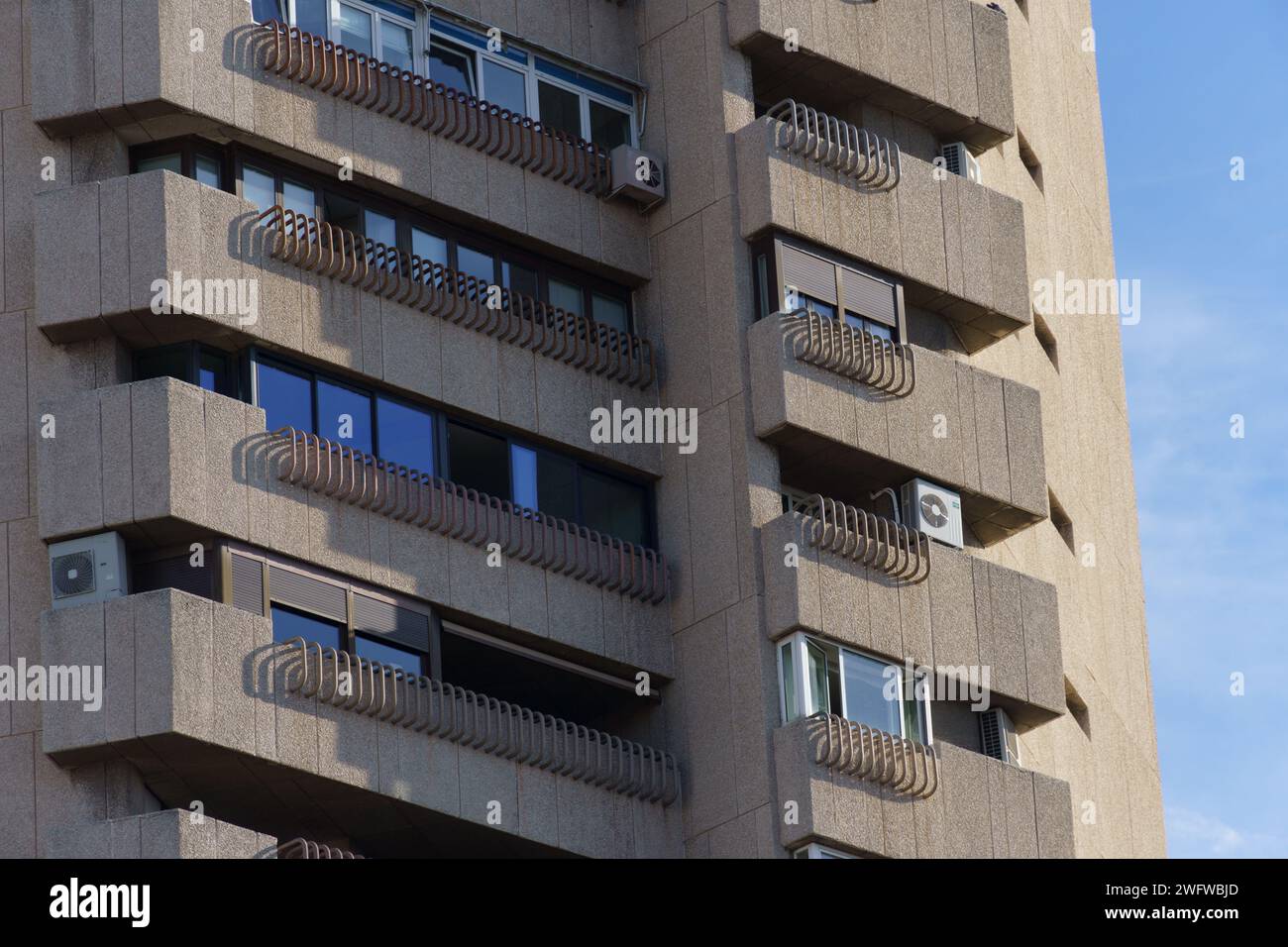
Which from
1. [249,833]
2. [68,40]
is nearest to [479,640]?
[249,833]

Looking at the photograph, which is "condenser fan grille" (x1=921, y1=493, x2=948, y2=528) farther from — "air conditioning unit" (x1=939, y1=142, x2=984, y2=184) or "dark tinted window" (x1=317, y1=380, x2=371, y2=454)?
"dark tinted window" (x1=317, y1=380, x2=371, y2=454)

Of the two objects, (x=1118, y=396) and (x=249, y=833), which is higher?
(x=1118, y=396)

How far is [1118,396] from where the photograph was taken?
54.6 m

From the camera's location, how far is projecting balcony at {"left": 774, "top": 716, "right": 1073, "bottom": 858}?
40.5 metres

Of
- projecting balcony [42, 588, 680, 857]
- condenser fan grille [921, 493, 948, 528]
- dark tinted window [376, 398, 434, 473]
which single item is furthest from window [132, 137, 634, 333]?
projecting balcony [42, 588, 680, 857]

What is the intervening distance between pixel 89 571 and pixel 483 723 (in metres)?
5.57

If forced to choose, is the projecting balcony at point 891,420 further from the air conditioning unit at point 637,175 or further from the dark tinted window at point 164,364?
the dark tinted window at point 164,364

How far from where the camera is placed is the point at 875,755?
41.1 m

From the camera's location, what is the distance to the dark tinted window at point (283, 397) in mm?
40250

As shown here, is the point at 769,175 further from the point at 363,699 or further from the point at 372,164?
the point at 363,699

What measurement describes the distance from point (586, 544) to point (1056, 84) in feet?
51.6

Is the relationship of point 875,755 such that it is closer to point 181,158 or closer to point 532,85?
point 532,85

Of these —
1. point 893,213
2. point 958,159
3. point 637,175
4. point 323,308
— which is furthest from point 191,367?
point 958,159

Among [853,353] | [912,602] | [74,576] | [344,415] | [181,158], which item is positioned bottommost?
[74,576]
